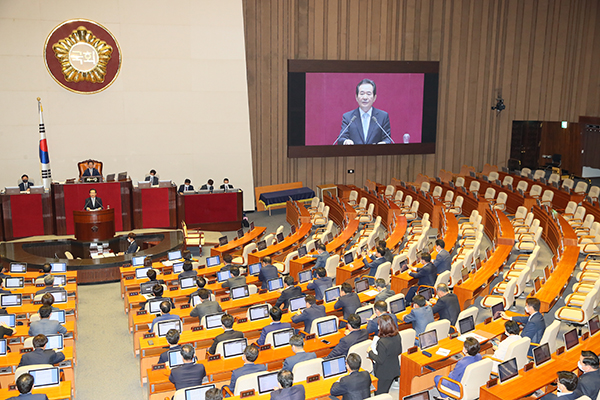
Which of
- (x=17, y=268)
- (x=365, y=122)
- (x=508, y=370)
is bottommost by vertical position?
(x=17, y=268)

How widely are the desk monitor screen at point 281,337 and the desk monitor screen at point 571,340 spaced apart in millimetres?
3310

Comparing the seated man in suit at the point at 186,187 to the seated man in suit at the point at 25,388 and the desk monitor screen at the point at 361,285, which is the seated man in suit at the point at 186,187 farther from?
the seated man in suit at the point at 25,388

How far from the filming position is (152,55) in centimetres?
1659

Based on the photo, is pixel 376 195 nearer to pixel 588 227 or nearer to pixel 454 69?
pixel 588 227

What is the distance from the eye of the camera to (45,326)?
7555 millimetres

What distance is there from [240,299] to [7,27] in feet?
37.1

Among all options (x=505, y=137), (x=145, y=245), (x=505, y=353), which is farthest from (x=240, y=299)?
(x=505, y=137)

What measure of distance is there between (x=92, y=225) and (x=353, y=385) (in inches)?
371

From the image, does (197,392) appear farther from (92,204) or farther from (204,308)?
(92,204)

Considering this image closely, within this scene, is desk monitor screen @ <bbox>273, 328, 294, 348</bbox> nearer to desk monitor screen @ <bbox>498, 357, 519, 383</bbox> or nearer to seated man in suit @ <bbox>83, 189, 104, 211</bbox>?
desk monitor screen @ <bbox>498, 357, 519, 383</bbox>

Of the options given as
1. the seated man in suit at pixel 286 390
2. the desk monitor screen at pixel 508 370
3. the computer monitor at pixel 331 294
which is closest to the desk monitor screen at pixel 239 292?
the computer monitor at pixel 331 294

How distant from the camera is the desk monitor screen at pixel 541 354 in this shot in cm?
627

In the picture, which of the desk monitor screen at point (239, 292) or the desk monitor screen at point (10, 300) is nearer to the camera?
the desk monitor screen at point (10, 300)

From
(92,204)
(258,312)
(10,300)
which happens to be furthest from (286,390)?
(92,204)
